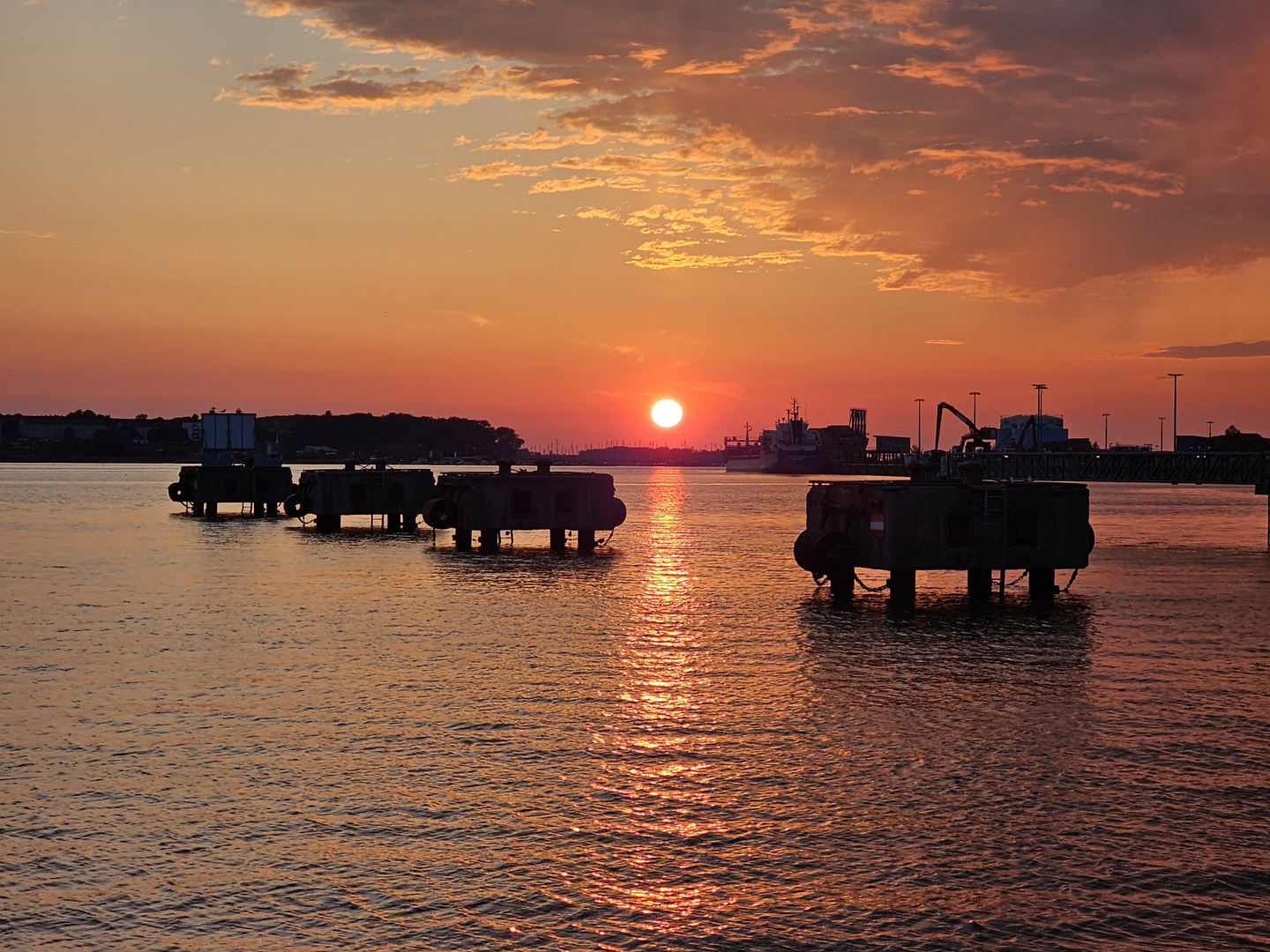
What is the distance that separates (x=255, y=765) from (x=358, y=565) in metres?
37.5

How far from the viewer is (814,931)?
10.2 m

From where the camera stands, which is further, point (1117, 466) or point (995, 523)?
point (1117, 466)

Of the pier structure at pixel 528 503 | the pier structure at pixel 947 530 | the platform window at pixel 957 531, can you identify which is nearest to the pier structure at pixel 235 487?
the pier structure at pixel 528 503

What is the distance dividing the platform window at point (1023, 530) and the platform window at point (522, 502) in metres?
29.1

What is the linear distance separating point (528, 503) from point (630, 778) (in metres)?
46.1

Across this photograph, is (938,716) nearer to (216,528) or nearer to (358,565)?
(358,565)

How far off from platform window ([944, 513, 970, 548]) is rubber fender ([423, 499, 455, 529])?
31.6 metres

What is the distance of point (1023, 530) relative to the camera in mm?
38375

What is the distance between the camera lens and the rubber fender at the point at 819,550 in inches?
1540

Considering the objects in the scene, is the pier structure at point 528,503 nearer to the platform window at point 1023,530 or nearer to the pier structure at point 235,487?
the platform window at point 1023,530

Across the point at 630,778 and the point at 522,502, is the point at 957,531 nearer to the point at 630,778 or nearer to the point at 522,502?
the point at 630,778

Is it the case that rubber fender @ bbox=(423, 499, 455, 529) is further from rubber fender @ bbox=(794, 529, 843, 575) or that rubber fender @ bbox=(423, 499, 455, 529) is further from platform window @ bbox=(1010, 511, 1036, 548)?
platform window @ bbox=(1010, 511, 1036, 548)

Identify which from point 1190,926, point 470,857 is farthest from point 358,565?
point 1190,926

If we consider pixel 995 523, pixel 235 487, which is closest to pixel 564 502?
pixel 995 523
